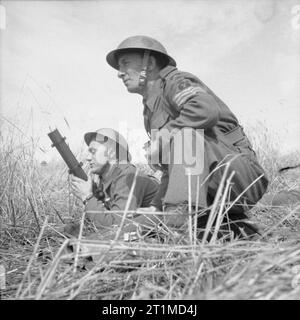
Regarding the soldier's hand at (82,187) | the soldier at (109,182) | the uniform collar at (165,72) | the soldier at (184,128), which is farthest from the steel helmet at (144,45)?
the soldier's hand at (82,187)

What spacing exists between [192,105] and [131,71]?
1.93 feet

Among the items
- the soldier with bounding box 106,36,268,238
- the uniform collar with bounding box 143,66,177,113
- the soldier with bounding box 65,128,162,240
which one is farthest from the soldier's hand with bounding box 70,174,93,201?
the uniform collar with bounding box 143,66,177,113

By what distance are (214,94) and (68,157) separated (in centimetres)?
105

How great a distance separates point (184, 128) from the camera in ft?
5.47

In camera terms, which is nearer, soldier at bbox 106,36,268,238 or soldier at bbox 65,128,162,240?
soldier at bbox 106,36,268,238

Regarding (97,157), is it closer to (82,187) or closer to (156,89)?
(82,187)

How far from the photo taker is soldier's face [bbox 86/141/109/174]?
8.96 ft

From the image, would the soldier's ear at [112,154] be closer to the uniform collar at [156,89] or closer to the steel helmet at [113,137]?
the steel helmet at [113,137]

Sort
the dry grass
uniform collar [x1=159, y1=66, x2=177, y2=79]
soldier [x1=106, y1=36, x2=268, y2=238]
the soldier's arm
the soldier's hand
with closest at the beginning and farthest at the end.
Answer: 1. the dry grass
2. soldier [x1=106, y1=36, x2=268, y2=238]
3. the soldier's arm
4. uniform collar [x1=159, y1=66, x2=177, y2=79]
5. the soldier's hand

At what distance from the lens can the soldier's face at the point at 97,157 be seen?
8.96 ft

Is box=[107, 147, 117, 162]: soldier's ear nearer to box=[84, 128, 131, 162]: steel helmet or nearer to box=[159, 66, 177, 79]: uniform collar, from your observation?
box=[84, 128, 131, 162]: steel helmet

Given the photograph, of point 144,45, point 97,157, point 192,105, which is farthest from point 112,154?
point 192,105
